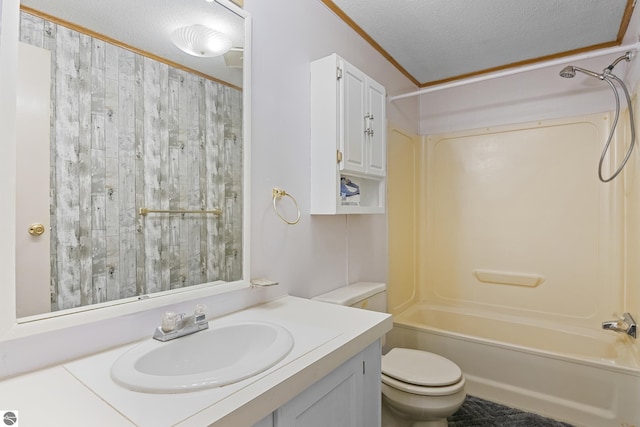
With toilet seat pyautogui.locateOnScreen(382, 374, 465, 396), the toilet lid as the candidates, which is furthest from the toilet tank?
toilet seat pyautogui.locateOnScreen(382, 374, 465, 396)

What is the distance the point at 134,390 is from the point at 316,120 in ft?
4.48

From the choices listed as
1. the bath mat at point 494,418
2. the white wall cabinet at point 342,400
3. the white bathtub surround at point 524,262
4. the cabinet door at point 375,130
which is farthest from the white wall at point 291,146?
the bath mat at point 494,418

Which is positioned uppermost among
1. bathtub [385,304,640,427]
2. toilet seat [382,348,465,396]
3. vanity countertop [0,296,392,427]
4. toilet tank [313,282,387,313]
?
vanity countertop [0,296,392,427]

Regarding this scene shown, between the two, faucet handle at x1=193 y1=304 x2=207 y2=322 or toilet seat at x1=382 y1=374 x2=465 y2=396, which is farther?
toilet seat at x1=382 y1=374 x2=465 y2=396

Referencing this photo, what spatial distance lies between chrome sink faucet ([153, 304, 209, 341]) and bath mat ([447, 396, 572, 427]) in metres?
1.69

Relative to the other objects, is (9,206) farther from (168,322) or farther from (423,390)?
(423,390)

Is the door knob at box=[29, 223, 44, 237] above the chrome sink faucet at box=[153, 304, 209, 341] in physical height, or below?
above

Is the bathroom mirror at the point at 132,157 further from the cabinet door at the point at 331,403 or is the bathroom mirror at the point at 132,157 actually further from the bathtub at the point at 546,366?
the bathtub at the point at 546,366

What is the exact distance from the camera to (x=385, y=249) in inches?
98.0

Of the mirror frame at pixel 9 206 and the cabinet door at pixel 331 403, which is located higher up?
the mirror frame at pixel 9 206

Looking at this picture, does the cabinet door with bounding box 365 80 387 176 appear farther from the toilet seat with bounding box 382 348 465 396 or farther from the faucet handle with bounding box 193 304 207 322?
the faucet handle with bounding box 193 304 207 322

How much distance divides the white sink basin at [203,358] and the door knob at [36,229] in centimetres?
38

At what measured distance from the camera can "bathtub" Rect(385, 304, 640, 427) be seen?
1.79m

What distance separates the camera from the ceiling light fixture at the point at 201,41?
1.18 metres
